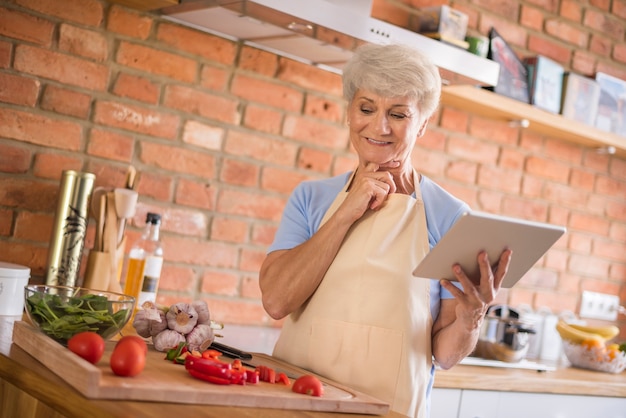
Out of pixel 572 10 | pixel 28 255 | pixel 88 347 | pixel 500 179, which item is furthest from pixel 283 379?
pixel 572 10

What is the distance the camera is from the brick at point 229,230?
2641mm

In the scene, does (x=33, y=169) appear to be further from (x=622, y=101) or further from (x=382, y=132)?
(x=622, y=101)

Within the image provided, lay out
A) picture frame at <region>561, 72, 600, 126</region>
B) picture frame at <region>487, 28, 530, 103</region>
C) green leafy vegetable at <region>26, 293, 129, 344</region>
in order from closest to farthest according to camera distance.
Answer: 1. green leafy vegetable at <region>26, 293, 129, 344</region>
2. picture frame at <region>487, 28, 530, 103</region>
3. picture frame at <region>561, 72, 600, 126</region>

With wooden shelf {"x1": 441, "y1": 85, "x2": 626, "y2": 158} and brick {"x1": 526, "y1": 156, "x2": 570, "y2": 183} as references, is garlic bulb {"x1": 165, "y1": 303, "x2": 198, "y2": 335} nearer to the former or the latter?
wooden shelf {"x1": 441, "y1": 85, "x2": 626, "y2": 158}

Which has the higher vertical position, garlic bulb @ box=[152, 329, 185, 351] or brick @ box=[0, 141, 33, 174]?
brick @ box=[0, 141, 33, 174]

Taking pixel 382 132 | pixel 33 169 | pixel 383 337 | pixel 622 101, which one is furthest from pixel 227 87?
pixel 622 101

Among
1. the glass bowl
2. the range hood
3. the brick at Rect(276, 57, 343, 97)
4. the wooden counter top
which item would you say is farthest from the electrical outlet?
the glass bowl

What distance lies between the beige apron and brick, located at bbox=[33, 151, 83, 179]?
821 mm

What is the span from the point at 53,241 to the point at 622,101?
94.5 inches

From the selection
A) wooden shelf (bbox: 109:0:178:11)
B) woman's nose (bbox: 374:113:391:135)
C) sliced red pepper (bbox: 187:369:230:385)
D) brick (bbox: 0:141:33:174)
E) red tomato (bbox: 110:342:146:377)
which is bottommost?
sliced red pepper (bbox: 187:369:230:385)

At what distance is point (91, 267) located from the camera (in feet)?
7.44

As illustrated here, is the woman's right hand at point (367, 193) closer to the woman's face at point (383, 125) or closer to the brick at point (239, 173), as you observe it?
the woman's face at point (383, 125)

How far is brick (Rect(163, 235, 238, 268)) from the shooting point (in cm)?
256

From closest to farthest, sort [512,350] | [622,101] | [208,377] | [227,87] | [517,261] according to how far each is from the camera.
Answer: [208,377], [517,261], [227,87], [512,350], [622,101]
